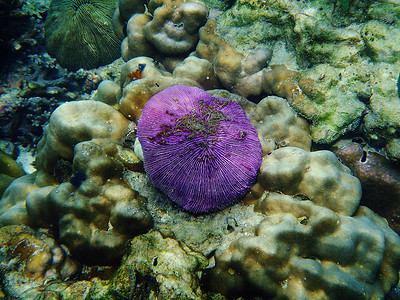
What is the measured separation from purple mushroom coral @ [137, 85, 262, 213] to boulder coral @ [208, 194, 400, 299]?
65 centimetres

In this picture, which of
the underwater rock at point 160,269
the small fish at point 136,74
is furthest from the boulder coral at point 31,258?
the small fish at point 136,74

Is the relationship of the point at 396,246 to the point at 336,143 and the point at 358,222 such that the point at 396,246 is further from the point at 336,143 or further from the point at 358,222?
the point at 336,143

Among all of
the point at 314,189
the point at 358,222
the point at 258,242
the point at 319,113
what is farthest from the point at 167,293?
the point at 319,113

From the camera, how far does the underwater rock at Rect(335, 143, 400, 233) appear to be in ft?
10.6

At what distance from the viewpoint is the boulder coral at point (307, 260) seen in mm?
2420

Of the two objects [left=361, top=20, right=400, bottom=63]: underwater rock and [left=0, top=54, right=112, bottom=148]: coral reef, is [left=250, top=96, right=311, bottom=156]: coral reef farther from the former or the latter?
[left=0, top=54, right=112, bottom=148]: coral reef

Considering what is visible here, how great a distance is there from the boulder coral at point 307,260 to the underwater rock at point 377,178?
28.2 inches

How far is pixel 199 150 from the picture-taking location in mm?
2602

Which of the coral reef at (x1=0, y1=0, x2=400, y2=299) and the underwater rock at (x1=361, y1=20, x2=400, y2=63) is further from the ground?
the underwater rock at (x1=361, y1=20, x2=400, y2=63)

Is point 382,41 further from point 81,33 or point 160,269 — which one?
point 81,33

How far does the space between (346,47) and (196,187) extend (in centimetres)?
330

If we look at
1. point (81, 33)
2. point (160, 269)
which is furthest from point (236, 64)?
point (81, 33)

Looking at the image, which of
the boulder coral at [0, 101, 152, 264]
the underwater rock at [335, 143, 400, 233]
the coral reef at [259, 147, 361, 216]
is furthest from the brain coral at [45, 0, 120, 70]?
the underwater rock at [335, 143, 400, 233]

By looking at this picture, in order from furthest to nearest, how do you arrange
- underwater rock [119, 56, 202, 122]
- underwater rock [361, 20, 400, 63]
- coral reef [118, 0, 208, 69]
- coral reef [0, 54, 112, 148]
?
1. coral reef [0, 54, 112, 148]
2. coral reef [118, 0, 208, 69]
3. underwater rock [119, 56, 202, 122]
4. underwater rock [361, 20, 400, 63]
